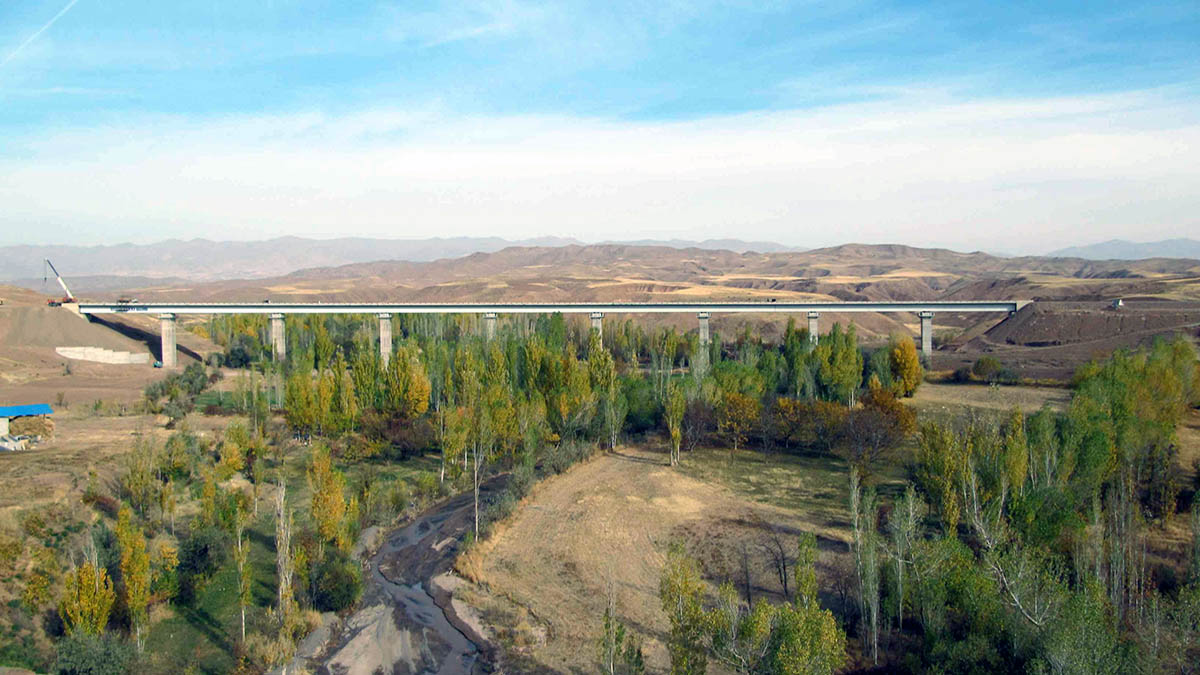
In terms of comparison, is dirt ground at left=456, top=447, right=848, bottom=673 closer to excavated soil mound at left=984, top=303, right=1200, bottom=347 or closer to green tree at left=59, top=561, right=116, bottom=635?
green tree at left=59, top=561, right=116, bottom=635

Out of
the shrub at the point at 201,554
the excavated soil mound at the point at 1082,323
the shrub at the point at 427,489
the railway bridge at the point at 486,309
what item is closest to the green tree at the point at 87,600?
the shrub at the point at 201,554

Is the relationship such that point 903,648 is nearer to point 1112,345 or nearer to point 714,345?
point 714,345

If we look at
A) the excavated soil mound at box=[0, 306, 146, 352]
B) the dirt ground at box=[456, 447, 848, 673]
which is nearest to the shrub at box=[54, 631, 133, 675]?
the dirt ground at box=[456, 447, 848, 673]

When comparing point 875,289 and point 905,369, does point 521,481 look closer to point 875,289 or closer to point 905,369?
point 905,369

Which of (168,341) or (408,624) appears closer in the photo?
(408,624)

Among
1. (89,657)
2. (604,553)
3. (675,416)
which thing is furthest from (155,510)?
(675,416)

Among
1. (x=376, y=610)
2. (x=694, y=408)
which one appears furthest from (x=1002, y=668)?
(x=694, y=408)
